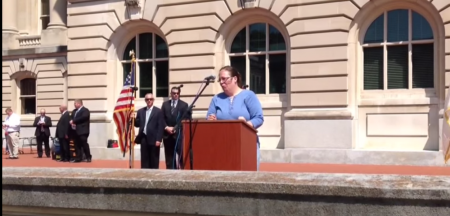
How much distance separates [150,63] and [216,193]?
65.1 ft

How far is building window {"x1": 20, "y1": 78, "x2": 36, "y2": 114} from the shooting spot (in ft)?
102

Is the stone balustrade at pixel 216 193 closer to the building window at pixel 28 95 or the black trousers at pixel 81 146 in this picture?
the black trousers at pixel 81 146

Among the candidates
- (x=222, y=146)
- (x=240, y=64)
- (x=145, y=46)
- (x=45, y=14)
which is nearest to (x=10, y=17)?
(x=45, y=14)

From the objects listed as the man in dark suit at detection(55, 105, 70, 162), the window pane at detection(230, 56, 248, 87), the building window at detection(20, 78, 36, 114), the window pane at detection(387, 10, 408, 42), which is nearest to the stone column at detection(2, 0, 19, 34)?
the building window at detection(20, 78, 36, 114)

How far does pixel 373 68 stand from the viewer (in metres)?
18.6

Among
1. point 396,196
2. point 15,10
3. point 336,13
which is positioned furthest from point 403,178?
point 15,10

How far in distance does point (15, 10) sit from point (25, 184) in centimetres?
3126

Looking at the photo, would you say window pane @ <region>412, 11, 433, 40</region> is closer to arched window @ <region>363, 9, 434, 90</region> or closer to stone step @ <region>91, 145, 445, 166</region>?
arched window @ <region>363, 9, 434, 90</region>

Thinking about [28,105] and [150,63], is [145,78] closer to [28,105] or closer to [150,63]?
[150,63]

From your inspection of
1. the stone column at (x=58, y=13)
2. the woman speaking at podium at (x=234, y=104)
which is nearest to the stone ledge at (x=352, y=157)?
the woman speaking at podium at (x=234, y=104)

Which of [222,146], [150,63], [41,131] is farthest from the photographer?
[41,131]

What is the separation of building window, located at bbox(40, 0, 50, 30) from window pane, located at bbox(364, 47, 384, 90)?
18916 millimetres

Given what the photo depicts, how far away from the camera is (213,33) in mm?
20484

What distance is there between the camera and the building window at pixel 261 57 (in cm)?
2008
